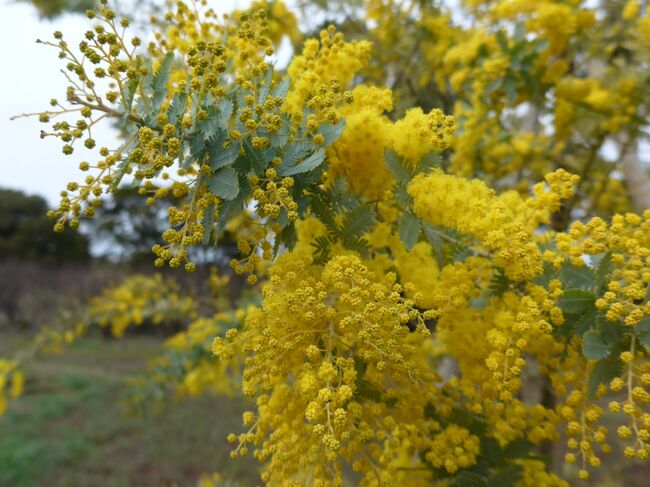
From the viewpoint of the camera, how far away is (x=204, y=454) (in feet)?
23.2

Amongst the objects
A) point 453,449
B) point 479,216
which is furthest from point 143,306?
point 479,216

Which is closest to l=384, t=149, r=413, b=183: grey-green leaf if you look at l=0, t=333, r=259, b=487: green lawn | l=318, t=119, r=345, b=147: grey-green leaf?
l=318, t=119, r=345, b=147: grey-green leaf

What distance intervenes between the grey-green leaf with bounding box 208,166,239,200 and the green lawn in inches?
162

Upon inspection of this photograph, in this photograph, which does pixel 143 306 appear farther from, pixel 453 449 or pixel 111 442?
pixel 111 442

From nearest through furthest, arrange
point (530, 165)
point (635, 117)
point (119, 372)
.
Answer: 1. point (635, 117)
2. point (530, 165)
3. point (119, 372)

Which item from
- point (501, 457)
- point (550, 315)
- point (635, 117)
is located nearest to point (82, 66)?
point (550, 315)

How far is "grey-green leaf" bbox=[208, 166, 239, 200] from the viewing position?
106cm

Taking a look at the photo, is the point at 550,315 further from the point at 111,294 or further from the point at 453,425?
the point at 111,294

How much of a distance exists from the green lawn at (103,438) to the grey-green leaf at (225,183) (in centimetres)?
411

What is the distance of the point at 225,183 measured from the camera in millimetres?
1077

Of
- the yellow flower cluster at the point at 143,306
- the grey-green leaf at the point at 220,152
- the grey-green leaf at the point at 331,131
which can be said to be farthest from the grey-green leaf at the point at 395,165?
the yellow flower cluster at the point at 143,306

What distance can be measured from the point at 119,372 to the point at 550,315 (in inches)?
460

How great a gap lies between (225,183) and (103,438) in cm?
783

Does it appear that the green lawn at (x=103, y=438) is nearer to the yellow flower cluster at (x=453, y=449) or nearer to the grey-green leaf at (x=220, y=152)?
the yellow flower cluster at (x=453, y=449)
